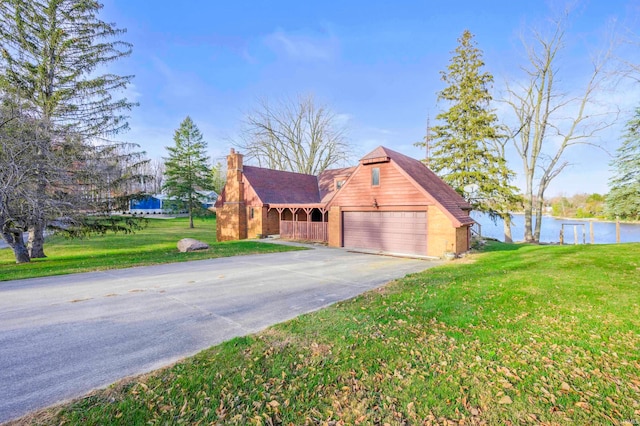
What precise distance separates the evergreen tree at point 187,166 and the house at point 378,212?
16.0m

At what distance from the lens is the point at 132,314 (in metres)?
5.54

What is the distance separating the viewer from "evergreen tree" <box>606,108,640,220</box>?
2089cm

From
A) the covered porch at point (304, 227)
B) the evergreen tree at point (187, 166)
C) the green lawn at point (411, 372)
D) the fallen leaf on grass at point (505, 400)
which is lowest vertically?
the fallen leaf on grass at point (505, 400)

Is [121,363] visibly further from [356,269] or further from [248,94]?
[248,94]

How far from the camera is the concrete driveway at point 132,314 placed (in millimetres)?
3500

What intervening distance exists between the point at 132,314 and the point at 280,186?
64.8 ft

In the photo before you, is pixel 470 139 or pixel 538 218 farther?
pixel 538 218

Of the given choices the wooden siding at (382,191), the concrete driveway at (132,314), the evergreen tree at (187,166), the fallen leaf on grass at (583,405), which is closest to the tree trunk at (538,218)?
the wooden siding at (382,191)

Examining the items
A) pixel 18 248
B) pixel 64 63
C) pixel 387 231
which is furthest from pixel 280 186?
pixel 18 248

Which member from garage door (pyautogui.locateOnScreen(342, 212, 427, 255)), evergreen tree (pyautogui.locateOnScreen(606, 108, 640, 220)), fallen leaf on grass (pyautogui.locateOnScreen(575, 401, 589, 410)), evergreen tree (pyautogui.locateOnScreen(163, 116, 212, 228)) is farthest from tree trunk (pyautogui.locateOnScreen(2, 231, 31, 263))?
evergreen tree (pyautogui.locateOnScreen(606, 108, 640, 220))

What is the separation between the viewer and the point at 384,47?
17.2 meters

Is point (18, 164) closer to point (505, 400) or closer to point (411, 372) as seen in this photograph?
point (411, 372)

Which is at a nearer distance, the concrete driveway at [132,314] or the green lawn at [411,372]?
the green lawn at [411,372]

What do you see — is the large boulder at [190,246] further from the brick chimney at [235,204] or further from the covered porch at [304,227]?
the brick chimney at [235,204]
